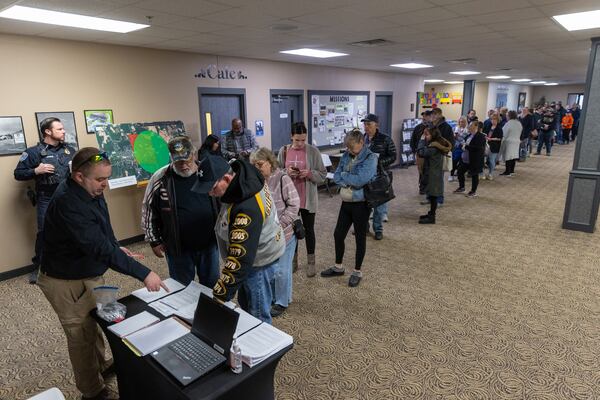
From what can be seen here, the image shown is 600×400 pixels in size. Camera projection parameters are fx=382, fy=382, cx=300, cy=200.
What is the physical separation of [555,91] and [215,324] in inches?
970

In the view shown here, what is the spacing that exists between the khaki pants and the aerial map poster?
114 inches

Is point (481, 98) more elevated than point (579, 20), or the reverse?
point (579, 20)

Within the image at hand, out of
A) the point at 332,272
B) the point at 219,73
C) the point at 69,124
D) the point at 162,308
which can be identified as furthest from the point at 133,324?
the point at 219,73

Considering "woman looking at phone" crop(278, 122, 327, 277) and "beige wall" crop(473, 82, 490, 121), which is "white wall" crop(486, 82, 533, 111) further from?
"woman looking at phone" crop(278, 122, 327, 277)

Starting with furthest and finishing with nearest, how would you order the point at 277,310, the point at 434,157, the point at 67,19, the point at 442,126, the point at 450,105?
the point at 450,105 < the point at 442,126 < the point at 434,157 < the point at 67,19 < the point at 277,310

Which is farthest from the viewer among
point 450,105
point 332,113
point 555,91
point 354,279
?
point 555,91

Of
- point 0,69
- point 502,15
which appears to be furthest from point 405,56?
point 0,69

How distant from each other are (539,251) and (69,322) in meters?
4.88

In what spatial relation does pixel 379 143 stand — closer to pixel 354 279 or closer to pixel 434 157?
pixel 434 157

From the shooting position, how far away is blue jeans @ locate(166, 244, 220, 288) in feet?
8.11

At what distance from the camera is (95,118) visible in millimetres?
4660

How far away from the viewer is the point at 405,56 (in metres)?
6.72

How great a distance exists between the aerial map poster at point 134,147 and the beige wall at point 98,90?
7.3 inches

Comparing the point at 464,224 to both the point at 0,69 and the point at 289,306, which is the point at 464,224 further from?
the point at 0,69
